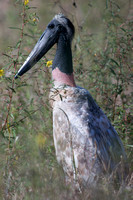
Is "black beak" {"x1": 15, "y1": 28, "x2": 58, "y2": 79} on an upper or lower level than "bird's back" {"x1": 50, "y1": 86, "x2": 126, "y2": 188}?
upper

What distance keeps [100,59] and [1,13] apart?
6321 mm

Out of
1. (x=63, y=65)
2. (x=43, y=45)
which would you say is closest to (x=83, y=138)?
(x=63, y=65)

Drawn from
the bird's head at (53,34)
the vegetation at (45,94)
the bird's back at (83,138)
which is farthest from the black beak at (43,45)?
the bird's back at (83,138)

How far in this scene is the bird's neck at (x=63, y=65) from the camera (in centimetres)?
364

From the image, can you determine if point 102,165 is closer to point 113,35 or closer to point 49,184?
point 49,184

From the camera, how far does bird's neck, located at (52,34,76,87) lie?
3637 mm

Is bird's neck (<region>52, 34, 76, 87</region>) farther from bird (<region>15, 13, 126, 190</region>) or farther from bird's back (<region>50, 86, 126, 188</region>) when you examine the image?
bird's back (<region>50, 86, 126, 188</region>)

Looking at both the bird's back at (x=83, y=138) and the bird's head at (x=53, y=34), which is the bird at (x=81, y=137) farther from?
the bird's head at (x=53, y=34)

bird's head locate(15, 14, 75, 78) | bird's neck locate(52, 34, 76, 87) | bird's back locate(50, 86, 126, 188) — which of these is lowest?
bird's back locate(50, 86, 126, 188)

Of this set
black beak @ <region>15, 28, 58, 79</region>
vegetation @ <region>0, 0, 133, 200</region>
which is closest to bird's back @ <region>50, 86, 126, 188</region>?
vegetation @ <region>0, 0, 133, 200</region>

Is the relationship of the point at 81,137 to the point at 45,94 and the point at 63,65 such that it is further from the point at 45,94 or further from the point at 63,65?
the point at 63,65

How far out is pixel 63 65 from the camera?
369 centimetres

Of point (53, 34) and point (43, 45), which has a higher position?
point (53, 34)

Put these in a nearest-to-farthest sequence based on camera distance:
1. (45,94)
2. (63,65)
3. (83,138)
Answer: (45,94) → (83,138) → (63,65)
